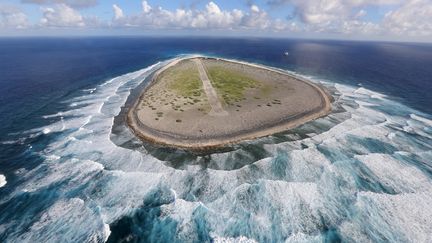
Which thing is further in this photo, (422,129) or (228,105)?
(228,105)

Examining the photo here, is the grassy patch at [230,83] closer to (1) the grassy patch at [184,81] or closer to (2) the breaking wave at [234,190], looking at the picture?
(1) the grassy patch at [184,81]

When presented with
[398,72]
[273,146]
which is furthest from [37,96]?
[398,72]

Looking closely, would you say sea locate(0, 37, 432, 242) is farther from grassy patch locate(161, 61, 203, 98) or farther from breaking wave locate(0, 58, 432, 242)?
grassy patch locate(161, 61, 203, 98)

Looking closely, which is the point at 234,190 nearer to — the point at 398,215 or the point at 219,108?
the point at 398,215

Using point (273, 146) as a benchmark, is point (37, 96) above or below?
below

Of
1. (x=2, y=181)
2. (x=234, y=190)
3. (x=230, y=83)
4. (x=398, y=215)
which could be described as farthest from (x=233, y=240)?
(x=230, y=83)

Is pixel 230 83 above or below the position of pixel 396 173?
below

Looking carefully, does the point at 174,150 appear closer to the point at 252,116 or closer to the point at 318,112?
the point at 252,116

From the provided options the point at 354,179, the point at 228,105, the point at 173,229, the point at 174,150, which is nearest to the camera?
the point at 173,229
